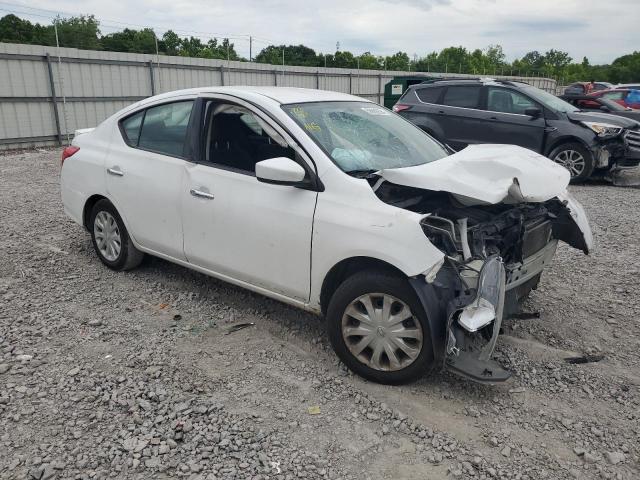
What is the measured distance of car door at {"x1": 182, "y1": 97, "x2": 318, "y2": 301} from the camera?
3.53 metres

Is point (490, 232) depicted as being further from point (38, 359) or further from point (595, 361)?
point (38, 359)

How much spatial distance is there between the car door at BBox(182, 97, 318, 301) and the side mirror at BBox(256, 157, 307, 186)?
0.11 metres

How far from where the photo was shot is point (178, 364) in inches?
139

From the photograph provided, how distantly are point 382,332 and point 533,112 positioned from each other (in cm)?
778

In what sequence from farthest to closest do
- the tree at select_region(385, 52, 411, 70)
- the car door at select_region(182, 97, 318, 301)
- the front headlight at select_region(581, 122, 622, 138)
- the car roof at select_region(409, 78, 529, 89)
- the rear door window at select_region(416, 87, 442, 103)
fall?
the tree at select_region(385, 52, 411, 70), the rear door window at select_region(416, 87, 442, 103), the car roof at select_region(409, 78, 529, 89), the front headlight at select_region(581, 122, 622, 138), the car door at select_region(182, 97, 318, 301)

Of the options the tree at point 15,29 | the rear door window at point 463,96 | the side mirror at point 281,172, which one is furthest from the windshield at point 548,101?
the tree at point 15,29

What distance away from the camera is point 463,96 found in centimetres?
1037

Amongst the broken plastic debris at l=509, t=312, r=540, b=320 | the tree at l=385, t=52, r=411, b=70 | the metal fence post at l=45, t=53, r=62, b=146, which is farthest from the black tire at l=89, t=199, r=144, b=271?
the tree at l=385, t=52, r=411, b=70

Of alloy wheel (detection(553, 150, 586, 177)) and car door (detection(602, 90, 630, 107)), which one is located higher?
car door (detection(602, 90, 630, 107))

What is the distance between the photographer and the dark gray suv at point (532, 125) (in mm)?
→ 9461

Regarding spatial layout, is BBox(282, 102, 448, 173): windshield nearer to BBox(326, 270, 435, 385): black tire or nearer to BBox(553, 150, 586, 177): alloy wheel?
BBox(326, 270, 435, 385): black tire

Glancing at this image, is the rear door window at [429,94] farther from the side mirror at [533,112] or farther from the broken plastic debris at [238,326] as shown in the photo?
the broken plastic debris at [238,326]

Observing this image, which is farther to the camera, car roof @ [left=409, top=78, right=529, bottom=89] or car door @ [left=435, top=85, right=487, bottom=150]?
car door @ [left=435, top=85, right=487, bottom=150]

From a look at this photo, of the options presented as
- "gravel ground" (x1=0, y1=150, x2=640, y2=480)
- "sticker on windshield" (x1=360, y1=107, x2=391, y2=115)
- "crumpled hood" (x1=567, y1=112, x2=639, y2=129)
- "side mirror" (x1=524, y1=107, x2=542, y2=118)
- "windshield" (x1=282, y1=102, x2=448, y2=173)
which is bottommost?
"gravel ground" (x1=0, y1=150, x2=640, y2=480)
